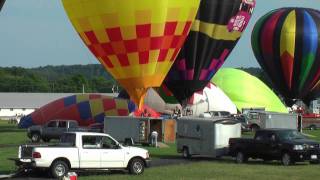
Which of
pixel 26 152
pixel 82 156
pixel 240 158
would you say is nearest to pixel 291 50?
pixel 240 158

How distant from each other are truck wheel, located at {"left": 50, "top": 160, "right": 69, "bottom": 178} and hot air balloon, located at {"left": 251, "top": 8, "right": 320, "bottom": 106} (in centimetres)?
4256


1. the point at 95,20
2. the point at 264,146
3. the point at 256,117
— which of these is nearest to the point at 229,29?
the point at 256,117

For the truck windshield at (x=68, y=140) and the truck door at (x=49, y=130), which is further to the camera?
the truck door at (x=49, y=130)

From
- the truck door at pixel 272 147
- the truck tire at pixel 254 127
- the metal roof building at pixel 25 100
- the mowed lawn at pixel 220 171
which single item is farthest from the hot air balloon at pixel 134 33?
the metal roof building at pixel 25 100

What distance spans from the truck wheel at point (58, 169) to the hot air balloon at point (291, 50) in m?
42.6

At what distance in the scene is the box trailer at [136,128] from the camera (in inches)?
1577

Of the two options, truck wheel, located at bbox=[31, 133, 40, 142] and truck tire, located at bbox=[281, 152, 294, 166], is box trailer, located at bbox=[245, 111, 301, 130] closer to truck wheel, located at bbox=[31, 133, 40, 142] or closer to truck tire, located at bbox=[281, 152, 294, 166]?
truck wheel, located at bbox=[31, 133, 40, 142]

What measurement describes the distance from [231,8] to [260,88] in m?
30.2

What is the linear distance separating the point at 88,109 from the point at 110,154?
2898cm

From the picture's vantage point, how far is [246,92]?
7694 centimetres

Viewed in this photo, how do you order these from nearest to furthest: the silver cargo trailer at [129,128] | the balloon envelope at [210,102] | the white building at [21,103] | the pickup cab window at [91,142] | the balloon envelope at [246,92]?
the pickup cab window at [91,142] < the silver cargo trailer at [129,128] < the balloon envelope at [210,102] < the balloon envelope at [246,92] < the white building at [21,103]

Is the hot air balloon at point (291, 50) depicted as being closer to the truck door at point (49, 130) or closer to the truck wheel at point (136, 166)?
the truck door at point (49, 130)

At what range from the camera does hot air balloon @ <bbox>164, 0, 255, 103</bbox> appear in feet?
159

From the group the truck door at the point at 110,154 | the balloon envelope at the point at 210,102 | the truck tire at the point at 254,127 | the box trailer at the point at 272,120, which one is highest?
the balloon envelope at the point at 210,102
